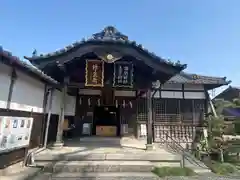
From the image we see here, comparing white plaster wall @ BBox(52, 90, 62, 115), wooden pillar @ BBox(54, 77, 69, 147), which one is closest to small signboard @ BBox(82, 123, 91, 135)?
white plaster wall @ BBox(52, 90, 62, 115)

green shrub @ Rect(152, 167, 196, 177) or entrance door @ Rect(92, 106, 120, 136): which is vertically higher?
entrance door @ Rect(92, 106, 120, 136)

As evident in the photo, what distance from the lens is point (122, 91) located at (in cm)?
1282

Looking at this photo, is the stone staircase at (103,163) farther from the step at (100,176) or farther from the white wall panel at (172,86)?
the white wall panel at (172,86)

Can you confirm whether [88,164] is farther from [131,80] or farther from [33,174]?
[131,80]

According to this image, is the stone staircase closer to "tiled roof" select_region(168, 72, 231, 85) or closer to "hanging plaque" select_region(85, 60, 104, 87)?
"hanging plaque" select_region(85, 60, 104, 87)

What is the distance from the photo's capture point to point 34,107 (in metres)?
7.46

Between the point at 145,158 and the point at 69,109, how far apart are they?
7.01 meters

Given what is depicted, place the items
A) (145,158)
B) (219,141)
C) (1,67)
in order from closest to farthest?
(1,67) → (145,158) → (219,141)

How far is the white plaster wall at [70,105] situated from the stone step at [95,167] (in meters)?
5.89

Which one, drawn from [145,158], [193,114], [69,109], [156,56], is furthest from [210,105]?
[69,109]

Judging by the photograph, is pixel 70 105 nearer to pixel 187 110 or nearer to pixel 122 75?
pixel 122 75

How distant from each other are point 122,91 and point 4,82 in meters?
8.33

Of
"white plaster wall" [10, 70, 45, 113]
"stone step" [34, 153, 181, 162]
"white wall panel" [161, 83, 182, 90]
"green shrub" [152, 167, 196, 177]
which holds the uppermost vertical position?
"white wall panel" [161, 83, 182, 90]

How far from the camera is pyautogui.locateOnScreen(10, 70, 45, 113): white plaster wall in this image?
20.1ft
